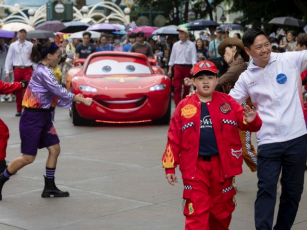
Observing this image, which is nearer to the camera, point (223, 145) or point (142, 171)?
point (223, 145)

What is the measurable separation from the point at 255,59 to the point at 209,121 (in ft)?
2.36

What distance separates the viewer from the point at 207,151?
5.21 m

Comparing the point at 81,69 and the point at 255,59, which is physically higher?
the point at 255,59

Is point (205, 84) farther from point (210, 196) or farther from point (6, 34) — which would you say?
point (6, 34)

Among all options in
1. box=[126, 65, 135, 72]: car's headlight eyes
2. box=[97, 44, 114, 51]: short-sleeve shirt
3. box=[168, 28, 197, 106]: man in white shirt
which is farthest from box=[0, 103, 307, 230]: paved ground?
box=[97, 44, 114, 51]: short-sleeve shirt

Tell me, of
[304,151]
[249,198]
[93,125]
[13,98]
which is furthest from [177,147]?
[13,98]

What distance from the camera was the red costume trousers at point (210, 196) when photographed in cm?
513

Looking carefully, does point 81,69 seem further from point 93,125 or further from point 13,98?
point 13,98

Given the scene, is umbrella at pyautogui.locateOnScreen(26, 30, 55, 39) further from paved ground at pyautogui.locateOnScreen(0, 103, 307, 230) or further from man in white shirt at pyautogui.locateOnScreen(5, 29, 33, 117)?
paved ground at pyautogui.locateOnScreen(0, 103, 307, 230)

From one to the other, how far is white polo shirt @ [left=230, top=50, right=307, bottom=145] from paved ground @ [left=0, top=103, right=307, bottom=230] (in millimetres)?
1153

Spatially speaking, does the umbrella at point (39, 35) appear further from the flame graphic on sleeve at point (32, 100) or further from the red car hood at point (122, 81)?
the flame graphic on sleeve at point (32, 100)

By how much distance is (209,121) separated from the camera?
5.23m

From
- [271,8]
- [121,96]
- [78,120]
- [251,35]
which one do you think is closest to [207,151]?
[251,35]

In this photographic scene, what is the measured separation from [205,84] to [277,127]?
0.66 metres
